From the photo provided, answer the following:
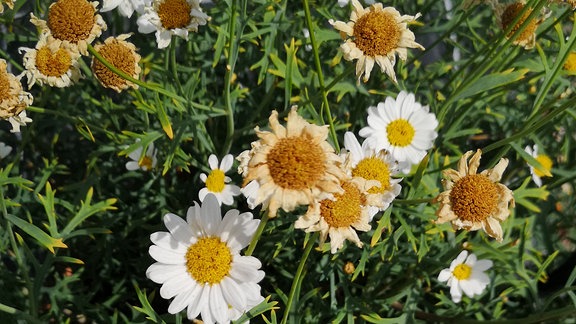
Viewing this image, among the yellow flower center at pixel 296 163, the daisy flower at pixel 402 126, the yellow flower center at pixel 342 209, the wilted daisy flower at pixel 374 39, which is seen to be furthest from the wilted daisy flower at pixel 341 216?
the daisy flower at pixel 402 126

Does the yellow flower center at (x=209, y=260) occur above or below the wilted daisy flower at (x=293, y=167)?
below

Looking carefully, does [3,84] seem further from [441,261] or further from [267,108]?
[441,261]

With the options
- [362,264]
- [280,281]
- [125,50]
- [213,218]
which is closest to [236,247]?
[213,218]

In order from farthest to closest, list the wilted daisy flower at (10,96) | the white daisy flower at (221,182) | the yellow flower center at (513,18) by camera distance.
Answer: the white daisy flower at (221,182) → the yellow flower center at (513,18) → the wilted daisy flower at (10,96)

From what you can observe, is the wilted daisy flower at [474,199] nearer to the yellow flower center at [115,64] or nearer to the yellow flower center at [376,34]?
the yellow flower center at [376,34]

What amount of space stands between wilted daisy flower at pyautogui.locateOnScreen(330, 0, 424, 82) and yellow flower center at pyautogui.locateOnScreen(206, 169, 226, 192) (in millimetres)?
438

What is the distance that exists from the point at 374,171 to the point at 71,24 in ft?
2.02

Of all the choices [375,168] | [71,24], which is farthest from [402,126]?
[71,24]

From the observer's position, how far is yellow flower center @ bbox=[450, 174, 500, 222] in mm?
984

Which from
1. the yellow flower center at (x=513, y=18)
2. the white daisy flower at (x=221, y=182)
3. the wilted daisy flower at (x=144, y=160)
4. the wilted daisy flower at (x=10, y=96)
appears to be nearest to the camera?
the wilted daisy flower at (x=10, y=96)

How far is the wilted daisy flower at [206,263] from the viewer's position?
3.01 ft

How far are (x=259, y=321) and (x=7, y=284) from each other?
65 centimetres

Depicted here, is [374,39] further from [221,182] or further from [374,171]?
[221,182]

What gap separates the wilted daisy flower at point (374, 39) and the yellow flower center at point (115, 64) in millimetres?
428
